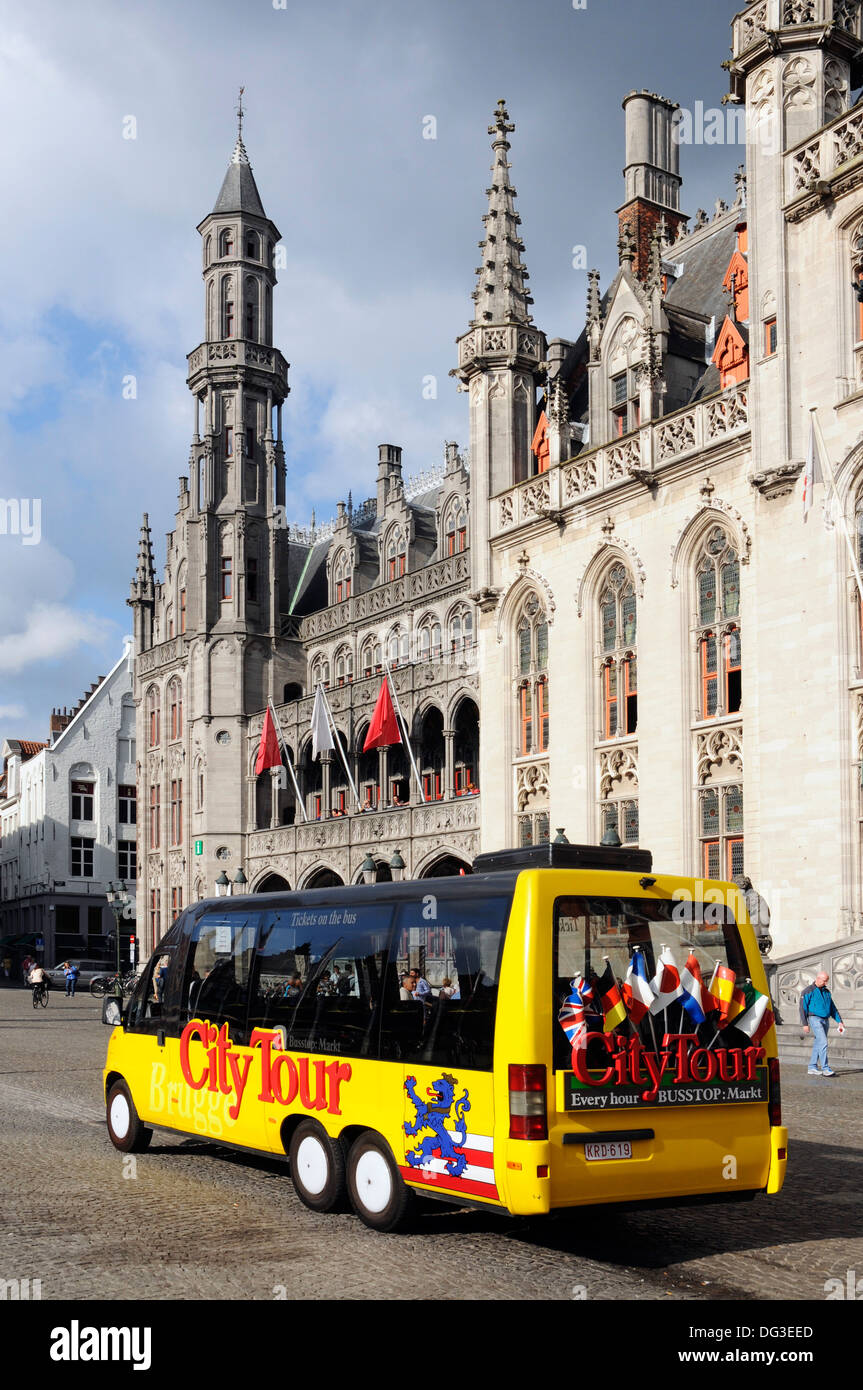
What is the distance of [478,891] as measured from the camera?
921cm

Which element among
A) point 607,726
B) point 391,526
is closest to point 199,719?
point 391,526

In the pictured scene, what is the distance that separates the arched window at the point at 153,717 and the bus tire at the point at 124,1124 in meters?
42.5

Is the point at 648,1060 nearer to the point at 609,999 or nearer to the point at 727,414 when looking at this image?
the point at 609,999

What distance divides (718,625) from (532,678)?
629 cm

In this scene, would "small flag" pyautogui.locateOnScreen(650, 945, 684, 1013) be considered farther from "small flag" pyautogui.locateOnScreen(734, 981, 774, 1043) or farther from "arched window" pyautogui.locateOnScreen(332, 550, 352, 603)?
"arched window" pyautogui.locateOnScreen(332, 550, 352, 603)

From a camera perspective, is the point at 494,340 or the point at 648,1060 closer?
the point at 648,1060

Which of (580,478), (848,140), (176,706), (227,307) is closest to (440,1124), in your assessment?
(848,140)

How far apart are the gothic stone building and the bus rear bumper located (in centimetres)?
1469

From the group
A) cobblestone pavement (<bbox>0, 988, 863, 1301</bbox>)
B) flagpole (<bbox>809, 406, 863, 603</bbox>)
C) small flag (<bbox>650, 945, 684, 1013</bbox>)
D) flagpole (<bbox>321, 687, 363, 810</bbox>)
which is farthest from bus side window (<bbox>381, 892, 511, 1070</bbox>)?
flagpole (<bbox>321, 687, 363, 810</bbox>)

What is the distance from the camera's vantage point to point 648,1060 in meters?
8.75

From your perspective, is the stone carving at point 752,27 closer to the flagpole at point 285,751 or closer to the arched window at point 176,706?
the flagpole at point 285,751

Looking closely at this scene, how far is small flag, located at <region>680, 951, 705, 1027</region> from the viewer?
29.7 ft
